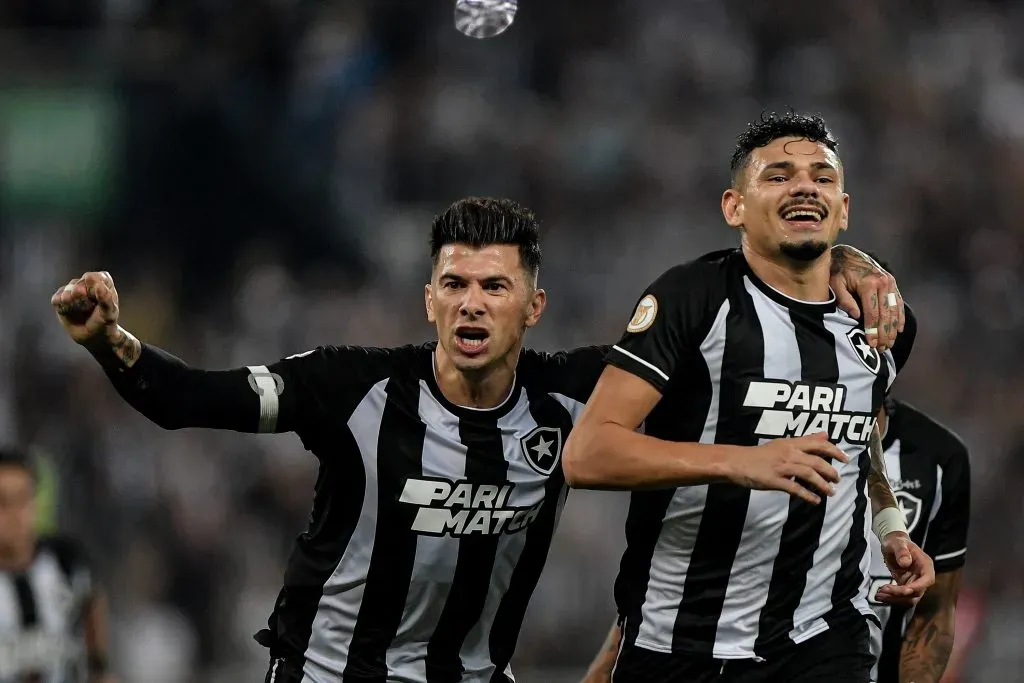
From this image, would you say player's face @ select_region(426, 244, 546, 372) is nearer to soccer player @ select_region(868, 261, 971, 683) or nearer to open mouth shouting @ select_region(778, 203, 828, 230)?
open mouth shouting @ select_region(778, 203, 828, 230)

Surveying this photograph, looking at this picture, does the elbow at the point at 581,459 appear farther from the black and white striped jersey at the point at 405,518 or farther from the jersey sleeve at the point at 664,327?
the black and white striped jersey at the point at 405,518

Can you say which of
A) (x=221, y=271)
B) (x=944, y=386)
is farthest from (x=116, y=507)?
(x=944, y=386)

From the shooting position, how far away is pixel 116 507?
8.53 metres

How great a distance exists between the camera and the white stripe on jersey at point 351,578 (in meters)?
3.82

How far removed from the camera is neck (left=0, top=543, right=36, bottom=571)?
6504 mm

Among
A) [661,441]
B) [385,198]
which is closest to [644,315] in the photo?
[661,441]

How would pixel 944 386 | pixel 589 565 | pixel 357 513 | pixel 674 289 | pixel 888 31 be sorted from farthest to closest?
pixel 888 31 → pixel 944 386 → pixel 589 565 → pixel 357 513 → pixel 674 289

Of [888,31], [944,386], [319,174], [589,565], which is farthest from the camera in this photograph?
[888,31]

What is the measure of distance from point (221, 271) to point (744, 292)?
6.23 m

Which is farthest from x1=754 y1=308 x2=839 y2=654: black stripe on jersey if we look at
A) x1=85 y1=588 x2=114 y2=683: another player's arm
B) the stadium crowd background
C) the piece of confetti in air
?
the stadium crowd background

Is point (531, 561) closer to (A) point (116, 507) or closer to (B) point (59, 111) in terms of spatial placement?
(A) point (116, 507)

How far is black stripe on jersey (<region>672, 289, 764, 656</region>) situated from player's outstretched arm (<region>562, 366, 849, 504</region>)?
0.63 feet

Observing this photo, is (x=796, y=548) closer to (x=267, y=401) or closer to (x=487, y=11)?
(x=267, y=401)

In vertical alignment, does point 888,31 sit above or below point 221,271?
above
